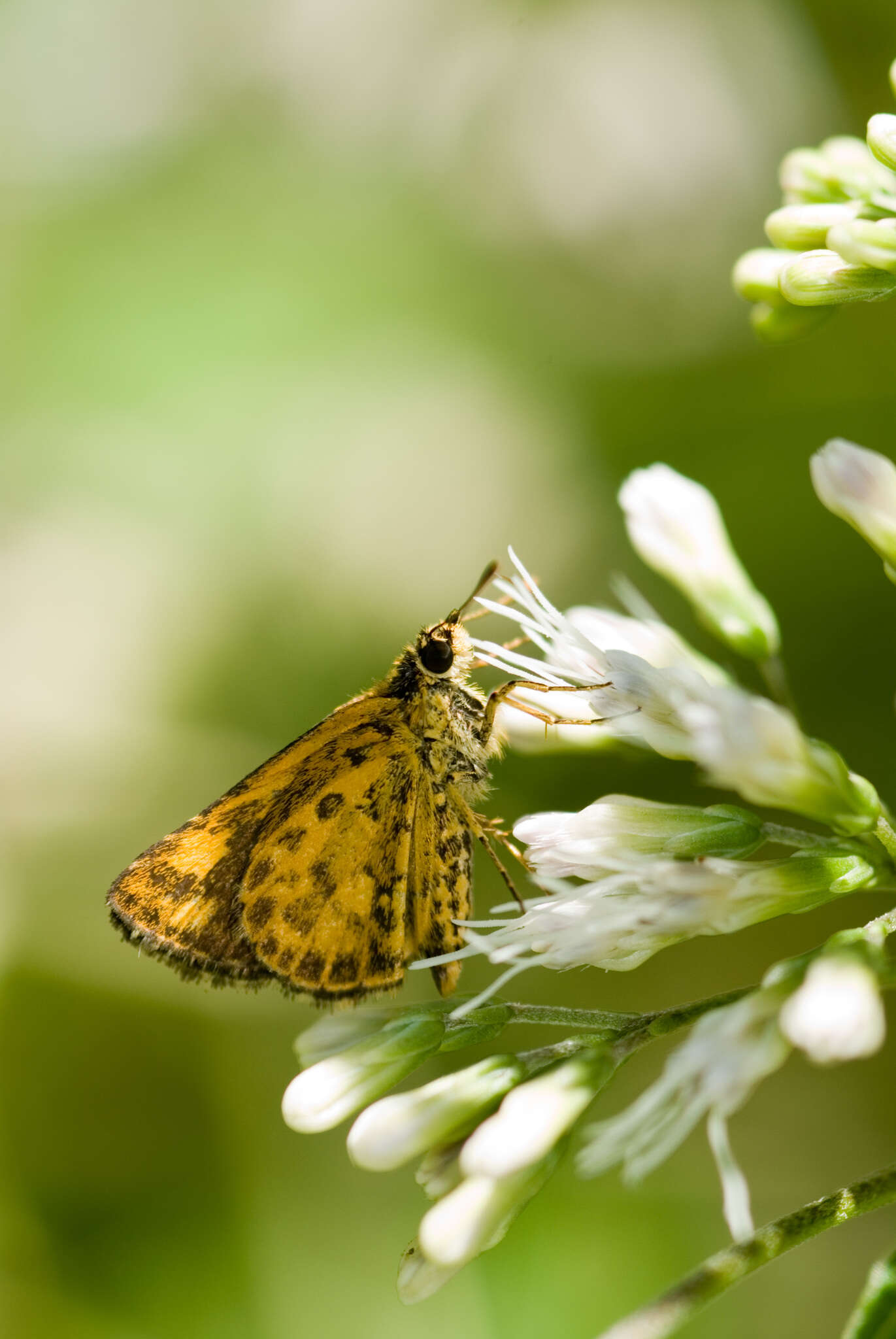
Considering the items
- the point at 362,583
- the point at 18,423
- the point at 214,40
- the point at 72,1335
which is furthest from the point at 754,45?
the point at 72,1335

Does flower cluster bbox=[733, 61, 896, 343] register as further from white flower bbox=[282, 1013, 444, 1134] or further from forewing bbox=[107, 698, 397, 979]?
white flower bbox=[282, 1013, 444, 1134]

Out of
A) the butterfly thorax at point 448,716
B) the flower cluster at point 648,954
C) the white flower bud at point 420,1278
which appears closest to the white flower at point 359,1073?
the flower cluster at point 648,954

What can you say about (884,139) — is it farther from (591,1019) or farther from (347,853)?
(347,853)

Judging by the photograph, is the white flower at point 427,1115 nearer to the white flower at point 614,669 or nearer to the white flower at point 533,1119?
the white flower at point 533,1119

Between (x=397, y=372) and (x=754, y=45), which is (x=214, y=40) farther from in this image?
(x=754, y=45)

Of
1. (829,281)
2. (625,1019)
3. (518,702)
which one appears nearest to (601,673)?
(518,702)
